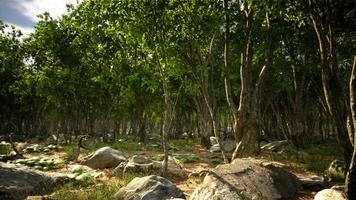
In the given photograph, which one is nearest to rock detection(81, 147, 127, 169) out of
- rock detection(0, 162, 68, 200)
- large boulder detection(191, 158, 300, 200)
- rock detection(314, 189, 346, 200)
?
rock detection(0, 162, 68, 200)

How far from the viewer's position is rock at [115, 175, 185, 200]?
11.5m

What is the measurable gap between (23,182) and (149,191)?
4975mm

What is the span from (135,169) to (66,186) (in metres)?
3.62

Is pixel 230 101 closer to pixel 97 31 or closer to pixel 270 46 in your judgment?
pixel 270 46

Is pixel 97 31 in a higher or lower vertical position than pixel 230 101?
higher

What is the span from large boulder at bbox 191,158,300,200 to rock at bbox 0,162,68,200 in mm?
5777

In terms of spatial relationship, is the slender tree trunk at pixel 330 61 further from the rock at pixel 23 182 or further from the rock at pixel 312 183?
the rock at pixel 23 182

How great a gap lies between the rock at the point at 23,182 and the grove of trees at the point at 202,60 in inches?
197

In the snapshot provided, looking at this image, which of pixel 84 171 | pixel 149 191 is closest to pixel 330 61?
pixel 149 191

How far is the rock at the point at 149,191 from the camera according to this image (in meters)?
11.5

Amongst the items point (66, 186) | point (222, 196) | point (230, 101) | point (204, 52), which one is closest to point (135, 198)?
point (222, 196)

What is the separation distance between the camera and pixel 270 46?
18.2 metres

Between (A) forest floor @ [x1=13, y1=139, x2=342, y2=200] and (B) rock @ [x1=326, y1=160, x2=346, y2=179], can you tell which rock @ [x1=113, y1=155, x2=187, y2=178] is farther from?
(B) rock @ [x1=326, y1=160, x2=346, y2=179]

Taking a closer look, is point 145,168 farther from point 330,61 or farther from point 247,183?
point 330,61
